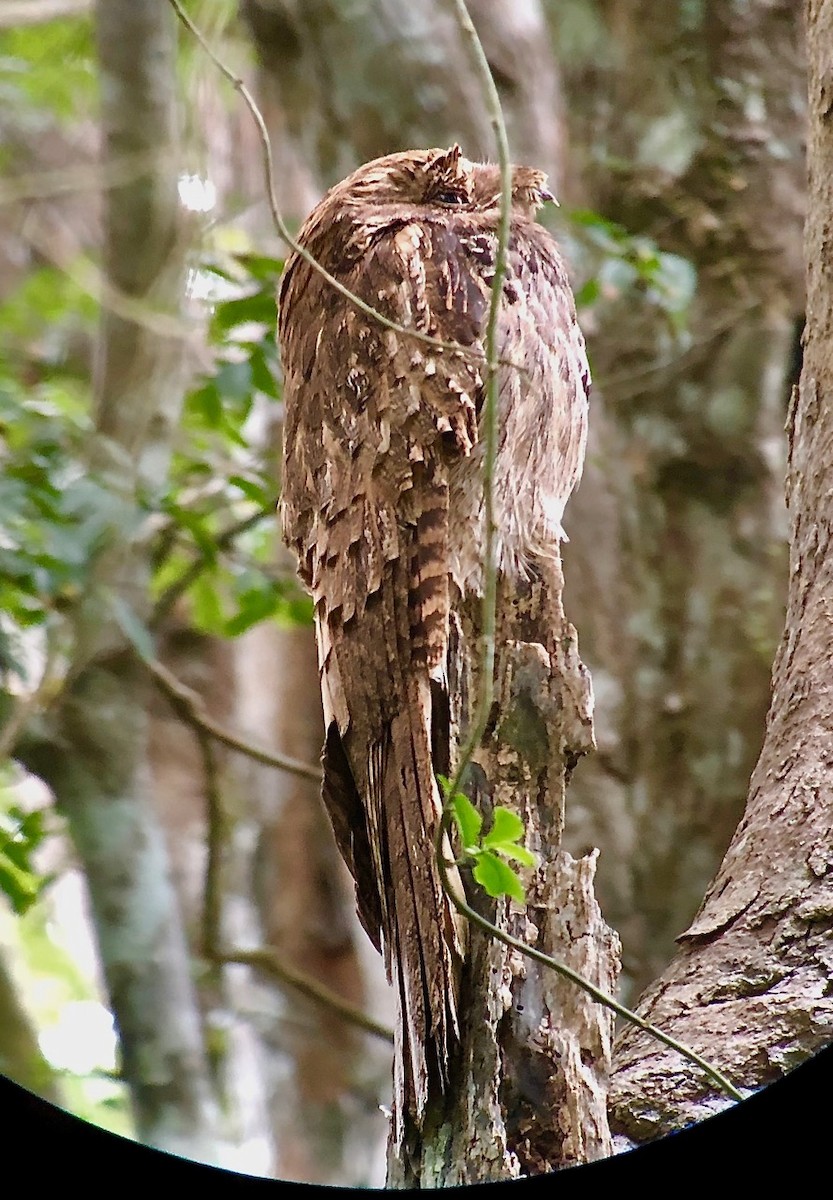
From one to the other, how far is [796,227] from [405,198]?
6.84ft

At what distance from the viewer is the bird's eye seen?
1627 millimetres

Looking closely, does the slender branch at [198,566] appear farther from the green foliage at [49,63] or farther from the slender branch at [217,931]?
the green foliage at [49,63]

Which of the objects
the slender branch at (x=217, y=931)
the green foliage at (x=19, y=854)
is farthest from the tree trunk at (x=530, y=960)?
the slender branch at (x=217, y=931)

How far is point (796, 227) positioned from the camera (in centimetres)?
339

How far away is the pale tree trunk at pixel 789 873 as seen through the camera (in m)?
1.47

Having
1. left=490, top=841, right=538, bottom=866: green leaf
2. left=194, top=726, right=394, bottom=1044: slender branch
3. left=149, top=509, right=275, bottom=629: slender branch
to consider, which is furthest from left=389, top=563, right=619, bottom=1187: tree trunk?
left=194, top=726, right=394, bottom=1044: slender branch

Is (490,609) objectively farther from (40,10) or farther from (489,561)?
(40,10)

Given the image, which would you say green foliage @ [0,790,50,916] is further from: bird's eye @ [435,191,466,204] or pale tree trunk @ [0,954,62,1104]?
bird's eye @ [435,191,466,204]

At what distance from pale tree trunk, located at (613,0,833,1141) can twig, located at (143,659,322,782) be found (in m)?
1.39

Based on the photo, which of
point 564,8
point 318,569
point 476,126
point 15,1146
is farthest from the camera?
point 564,8

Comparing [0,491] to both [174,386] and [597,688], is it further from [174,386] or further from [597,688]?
[597,688]

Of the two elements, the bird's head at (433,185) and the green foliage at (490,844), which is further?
the bird's head at (433,185)

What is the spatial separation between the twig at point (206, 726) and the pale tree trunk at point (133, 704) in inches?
6.5

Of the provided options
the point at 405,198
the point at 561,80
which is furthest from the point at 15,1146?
the point at 561,80
